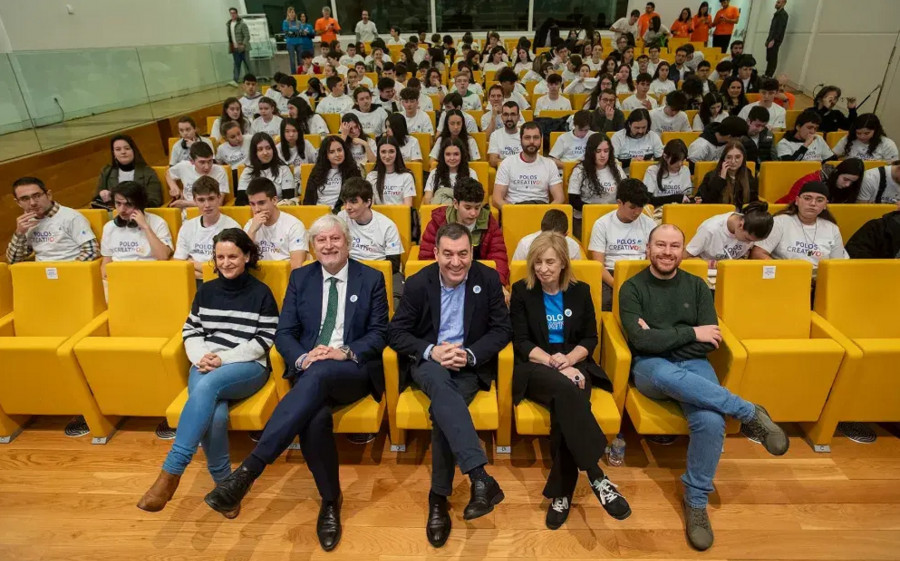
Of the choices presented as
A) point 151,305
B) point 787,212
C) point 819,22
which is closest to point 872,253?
point 787,212

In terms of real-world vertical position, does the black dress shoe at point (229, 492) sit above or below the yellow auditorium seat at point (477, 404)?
below

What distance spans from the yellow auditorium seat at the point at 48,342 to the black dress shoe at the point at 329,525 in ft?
3.92

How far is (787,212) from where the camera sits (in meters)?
3.00

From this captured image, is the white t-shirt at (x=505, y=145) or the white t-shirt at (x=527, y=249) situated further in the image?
the white t-shirt at (x=505, y=145)

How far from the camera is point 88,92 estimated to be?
587cm

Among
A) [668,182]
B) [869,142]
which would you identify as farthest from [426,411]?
[869,142]

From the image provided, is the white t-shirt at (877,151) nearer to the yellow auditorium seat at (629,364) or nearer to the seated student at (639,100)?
the seated student at (639,100)

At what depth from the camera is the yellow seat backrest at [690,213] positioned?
3.25 meters

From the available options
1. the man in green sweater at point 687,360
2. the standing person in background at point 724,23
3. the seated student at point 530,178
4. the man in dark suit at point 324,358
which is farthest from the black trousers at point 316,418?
the standing person in background at point 724,23

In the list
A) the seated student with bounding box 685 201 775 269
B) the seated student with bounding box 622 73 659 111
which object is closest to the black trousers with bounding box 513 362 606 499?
the seated student with bounding box 685 201 775 269

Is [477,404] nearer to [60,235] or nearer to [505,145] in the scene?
[60,235]

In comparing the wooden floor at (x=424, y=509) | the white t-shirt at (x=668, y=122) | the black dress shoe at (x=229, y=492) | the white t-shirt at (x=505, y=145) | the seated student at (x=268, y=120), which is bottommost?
the wooden floor at (x=424, y=509)

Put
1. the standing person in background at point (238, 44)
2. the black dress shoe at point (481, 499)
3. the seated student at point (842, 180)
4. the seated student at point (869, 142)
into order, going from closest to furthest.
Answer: the black dress shoe at point (481, 499) → the seated student at point (842, 180) → the seated student at point (869, 142) → the standing person in background at point (238, 44)

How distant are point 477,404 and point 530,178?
7.44 feet
